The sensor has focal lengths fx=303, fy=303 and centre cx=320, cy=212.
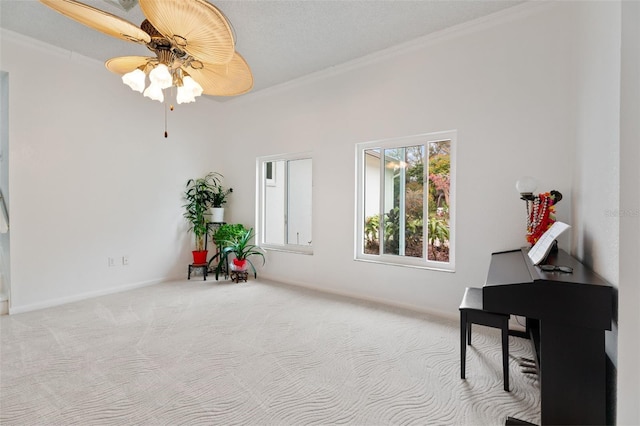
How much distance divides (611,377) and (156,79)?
3.00m

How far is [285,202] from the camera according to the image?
483cm

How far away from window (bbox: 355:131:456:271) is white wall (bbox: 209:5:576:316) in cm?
13

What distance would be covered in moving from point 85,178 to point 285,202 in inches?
102

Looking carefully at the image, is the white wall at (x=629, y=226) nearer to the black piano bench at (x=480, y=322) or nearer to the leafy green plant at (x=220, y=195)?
the black piano bench at (x=480, y=322)

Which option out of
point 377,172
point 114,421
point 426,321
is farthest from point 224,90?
point 426,321

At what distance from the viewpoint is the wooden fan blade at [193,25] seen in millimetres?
1531

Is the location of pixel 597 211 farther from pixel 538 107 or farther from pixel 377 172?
pixel 377 172

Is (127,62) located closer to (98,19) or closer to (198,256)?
(98,19)

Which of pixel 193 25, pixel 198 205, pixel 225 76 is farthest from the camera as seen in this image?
pixel 198 205

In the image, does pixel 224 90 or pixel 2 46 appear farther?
pixel 2 46

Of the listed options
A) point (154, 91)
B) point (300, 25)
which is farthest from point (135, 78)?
point (300, 25)

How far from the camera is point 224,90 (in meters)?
2.52

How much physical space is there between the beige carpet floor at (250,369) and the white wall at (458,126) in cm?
60

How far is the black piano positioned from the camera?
1.40 m
